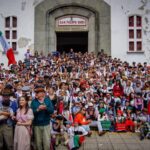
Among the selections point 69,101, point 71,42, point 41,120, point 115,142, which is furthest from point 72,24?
point 41,120

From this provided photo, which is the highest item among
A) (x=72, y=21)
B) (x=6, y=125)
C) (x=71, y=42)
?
(x=72, y=21)

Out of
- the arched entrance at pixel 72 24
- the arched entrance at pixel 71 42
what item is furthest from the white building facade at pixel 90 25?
the arched entrance at pixel 71 42

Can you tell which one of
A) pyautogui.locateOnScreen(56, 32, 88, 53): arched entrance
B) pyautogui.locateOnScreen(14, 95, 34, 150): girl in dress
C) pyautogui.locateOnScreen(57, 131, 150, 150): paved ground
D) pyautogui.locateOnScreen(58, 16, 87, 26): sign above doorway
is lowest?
pyautogui.locateOnScreen(57, 131, 150, 150): paved ground

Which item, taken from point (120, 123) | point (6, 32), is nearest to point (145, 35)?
point (6, 32)

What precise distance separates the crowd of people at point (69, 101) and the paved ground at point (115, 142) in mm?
301

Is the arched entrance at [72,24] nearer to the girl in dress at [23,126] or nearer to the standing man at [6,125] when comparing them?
the standing man at [6,125]

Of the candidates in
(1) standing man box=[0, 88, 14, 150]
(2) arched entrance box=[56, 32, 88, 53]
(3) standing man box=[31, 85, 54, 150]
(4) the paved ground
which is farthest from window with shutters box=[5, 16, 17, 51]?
(3) standing man box=[31, 85, 54, 150]

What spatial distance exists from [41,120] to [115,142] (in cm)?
398

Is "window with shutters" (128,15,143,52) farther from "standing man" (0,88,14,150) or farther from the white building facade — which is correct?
"standing man" (0,88,14,150)

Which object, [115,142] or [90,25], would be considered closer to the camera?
[115,142]

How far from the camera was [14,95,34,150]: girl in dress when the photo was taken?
9.39 metres

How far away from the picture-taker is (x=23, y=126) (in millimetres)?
9453

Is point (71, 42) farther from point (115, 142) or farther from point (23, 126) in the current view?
point (23, 126)

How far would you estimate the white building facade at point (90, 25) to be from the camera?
80.7 ft
